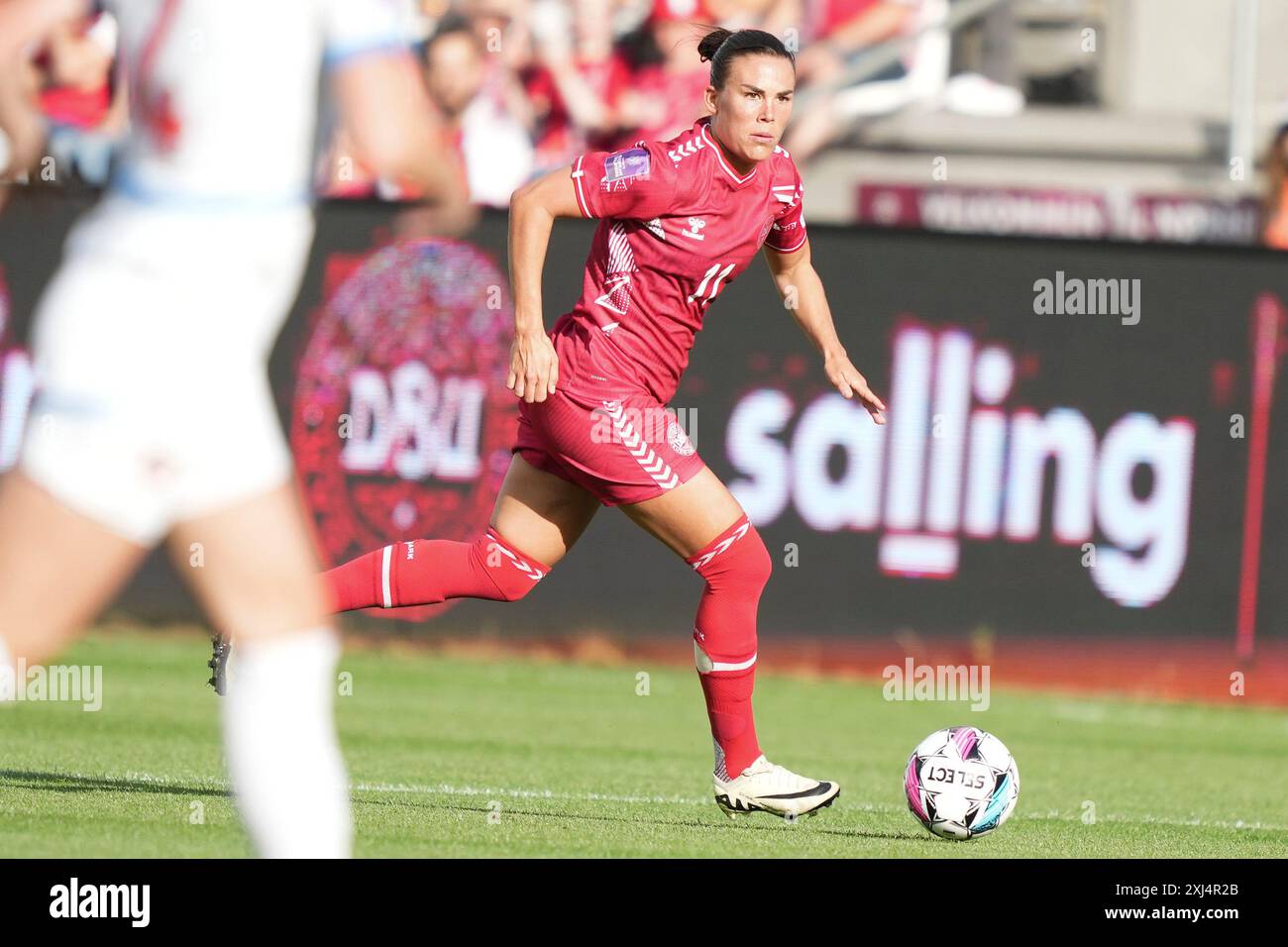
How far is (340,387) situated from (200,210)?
7742 millimetres

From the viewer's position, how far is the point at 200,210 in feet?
13.3

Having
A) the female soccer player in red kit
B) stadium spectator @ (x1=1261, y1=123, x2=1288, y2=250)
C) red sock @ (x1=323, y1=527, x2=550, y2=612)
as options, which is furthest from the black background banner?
the female soccer player in red kit

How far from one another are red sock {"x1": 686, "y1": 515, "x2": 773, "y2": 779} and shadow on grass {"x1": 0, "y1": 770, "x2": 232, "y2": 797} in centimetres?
A: 157

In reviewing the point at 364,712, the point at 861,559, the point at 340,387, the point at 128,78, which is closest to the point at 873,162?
the point at 861,559

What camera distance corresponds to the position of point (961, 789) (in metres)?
6.56

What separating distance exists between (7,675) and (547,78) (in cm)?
988

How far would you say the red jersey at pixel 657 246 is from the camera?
6.46 meters

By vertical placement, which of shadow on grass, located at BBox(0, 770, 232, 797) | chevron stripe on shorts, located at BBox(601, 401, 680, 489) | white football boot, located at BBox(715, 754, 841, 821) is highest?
chevron stripe on shorts, located at BBox(601, 401, 680, 489)

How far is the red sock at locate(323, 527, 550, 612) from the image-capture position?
22.5 ft

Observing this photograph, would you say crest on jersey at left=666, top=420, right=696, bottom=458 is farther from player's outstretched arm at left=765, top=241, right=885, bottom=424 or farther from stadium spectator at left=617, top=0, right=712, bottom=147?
stadium spectator at left=617, top=0, right=712, bottom=147

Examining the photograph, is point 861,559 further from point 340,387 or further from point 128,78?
point 128,78
